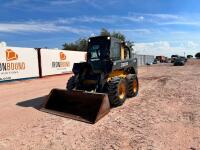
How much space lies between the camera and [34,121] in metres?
7.56

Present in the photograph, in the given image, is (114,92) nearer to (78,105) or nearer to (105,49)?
(78,105)

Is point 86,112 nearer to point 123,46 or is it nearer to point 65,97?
point 65,97

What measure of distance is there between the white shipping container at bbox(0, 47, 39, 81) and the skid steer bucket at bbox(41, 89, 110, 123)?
1150 centimetres

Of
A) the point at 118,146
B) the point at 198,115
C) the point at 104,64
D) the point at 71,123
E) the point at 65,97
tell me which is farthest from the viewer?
the point at 104,64

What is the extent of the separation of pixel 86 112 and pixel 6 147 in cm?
293

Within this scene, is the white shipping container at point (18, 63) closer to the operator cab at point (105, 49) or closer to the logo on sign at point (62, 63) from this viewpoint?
the logo on sign at point (62, 63)

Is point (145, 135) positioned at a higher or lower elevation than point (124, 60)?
lower

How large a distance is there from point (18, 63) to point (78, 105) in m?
13.9

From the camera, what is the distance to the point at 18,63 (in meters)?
20.9

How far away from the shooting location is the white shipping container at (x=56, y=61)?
2454 centimetres

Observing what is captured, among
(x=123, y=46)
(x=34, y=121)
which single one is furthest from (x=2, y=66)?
(x=34, y=121)

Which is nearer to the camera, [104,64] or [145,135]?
[145,135]

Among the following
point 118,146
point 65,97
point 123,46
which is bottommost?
point 118,146

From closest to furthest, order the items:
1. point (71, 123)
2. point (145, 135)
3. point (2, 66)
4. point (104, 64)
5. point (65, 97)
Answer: point (145, 135) < point (71, 123) < point (65, 97) < point (104, 64) < point (2, 66)
